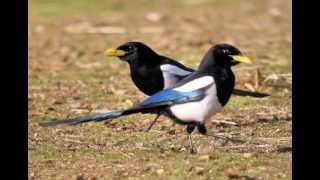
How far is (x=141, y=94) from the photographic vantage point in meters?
8.75

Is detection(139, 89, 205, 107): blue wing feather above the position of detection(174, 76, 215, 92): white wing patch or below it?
below

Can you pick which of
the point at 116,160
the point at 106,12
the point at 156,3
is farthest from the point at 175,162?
the point at 156,3

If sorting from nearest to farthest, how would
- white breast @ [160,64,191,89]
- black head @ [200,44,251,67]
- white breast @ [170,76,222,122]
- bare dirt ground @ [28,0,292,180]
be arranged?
bare dirt ground @ [28,0,292,180], white breast @ [170,76,222,122], black head @ [200,44,251,67], white breast @ [160,64,191,89]

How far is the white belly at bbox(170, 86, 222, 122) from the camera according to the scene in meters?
6.09

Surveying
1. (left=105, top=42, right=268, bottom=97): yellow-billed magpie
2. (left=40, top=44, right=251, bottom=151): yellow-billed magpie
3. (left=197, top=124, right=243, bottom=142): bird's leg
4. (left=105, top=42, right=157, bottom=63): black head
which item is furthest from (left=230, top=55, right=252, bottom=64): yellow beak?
(left=105, top=42, right=157, bottom=63): black head

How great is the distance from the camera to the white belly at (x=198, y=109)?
6.09 m

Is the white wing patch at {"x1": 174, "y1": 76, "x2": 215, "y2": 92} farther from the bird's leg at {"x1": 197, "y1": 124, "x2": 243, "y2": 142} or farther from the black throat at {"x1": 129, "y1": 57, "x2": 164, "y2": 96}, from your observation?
the black throat at {"x1": 129, "y1": 57, "x2": 164, "y2": 96}

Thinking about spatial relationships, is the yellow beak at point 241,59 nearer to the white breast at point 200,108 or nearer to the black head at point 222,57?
the black head at point 222,57

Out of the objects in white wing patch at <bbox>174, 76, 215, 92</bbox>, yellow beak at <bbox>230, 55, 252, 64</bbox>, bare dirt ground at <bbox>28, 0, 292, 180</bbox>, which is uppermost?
yellow beak at <bbox>230, 55, 252, 64</bbox>

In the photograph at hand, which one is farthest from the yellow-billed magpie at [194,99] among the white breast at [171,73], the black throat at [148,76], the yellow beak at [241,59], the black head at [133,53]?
the black head at [133,53]

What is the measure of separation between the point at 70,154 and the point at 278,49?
542 cm

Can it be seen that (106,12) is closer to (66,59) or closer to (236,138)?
(66,59)

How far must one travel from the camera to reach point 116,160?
5.93 metres

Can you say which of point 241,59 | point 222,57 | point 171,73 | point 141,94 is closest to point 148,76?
point 171,73
